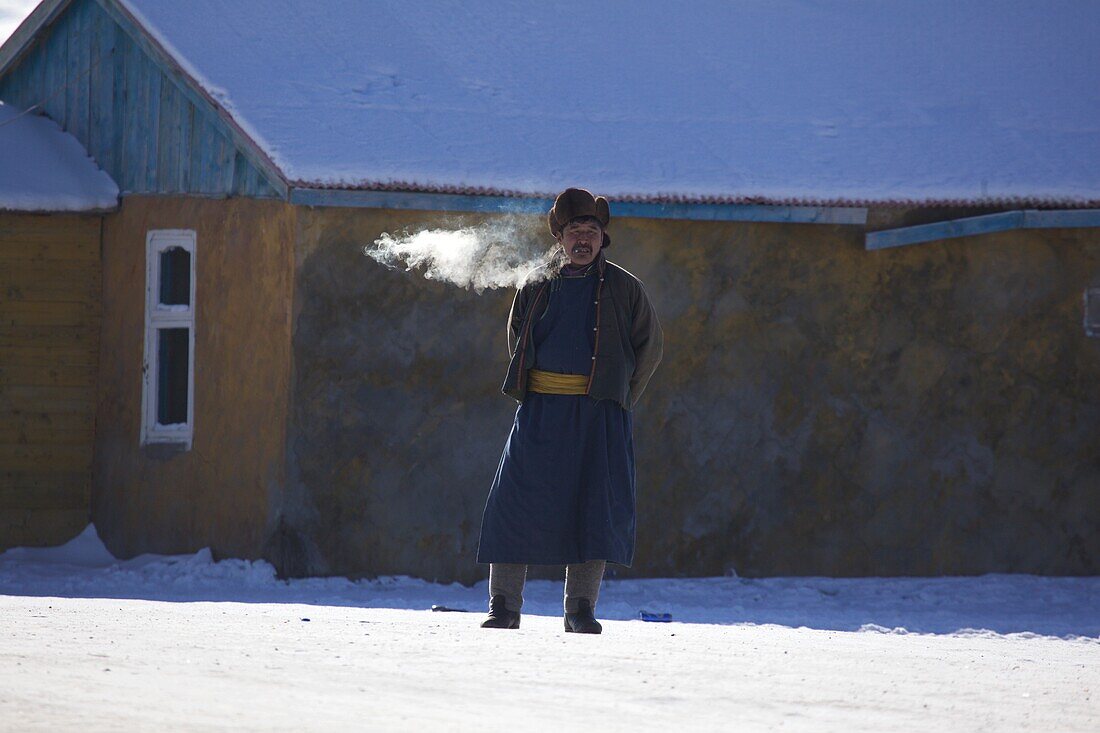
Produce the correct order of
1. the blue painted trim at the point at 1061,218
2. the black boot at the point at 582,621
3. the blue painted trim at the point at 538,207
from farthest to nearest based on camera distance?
the blue painted trim at the point at 1061,218
the blue painted trim at the point at 538,207
the black boot at the point at 582,621

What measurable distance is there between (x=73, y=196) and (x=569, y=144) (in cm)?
323

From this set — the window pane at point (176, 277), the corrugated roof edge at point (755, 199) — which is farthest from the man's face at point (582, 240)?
the window pane at point (176, 277)

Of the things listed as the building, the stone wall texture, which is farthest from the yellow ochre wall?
the stone wall texture

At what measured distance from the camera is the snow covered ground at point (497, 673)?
157 inches

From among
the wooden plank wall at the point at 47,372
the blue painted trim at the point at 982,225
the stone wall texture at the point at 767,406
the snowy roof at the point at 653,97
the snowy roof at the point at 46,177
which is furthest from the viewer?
the wooden plank wall at the point at 47,372

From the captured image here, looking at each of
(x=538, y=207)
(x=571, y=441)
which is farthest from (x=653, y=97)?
(x=571, y=441)

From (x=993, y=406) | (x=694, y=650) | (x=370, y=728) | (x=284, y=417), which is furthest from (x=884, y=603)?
(x=370, y=728)

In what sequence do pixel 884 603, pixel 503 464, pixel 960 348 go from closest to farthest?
pixel 503 464 < pixel 884 603 < pixel 960 348

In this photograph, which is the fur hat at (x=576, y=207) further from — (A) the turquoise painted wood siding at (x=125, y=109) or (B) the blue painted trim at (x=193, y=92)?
(A) the turquoise painted wood siding at (x=125, y=109)

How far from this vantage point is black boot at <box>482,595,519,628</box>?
19.7 ft

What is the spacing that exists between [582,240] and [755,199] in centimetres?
387

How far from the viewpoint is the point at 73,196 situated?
34.7 ft

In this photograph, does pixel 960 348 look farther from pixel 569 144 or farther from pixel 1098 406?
pixel 569 144

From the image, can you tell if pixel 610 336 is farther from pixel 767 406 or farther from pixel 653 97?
pixel 653 97
